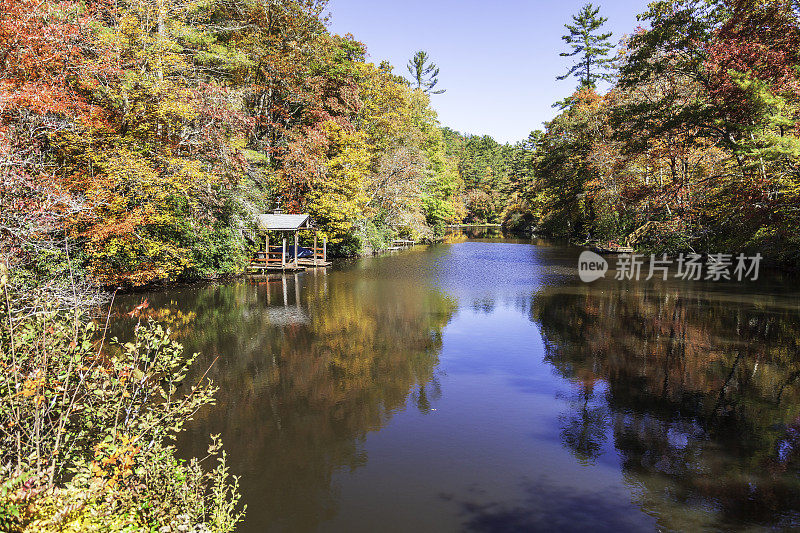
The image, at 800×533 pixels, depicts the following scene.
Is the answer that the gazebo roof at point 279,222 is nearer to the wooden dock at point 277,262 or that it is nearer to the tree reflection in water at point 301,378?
the wooden dock at point 277,262

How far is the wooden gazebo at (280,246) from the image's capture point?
2264 cm

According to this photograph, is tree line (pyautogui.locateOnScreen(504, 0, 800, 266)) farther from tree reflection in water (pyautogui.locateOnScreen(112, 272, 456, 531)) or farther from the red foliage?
tree reflection in water (pyautogui.locateOnScreen(112, 272, 456, 531))

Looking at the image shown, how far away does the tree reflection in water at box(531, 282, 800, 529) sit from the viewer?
543 cm

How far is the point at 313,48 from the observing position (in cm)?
2864

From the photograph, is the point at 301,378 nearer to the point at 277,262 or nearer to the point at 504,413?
the point at 504,413

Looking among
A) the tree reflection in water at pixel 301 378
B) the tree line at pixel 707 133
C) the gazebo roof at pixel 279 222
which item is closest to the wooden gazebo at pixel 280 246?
the gazebo roof at pixel 279 222

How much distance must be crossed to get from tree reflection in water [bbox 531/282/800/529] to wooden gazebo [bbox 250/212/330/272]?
13252 millimetres

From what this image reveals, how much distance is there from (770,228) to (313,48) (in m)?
25.4

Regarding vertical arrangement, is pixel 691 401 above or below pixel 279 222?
below

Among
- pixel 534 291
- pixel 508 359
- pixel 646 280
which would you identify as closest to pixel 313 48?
pixel 534 291

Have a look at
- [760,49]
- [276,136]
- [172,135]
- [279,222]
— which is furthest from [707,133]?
[276,136]

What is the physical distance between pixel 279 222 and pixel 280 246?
2646 mm

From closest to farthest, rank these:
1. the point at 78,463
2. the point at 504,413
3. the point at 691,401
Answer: the point at 78,463, the point at 504,413, the point at 691,401

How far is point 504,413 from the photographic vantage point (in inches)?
300
